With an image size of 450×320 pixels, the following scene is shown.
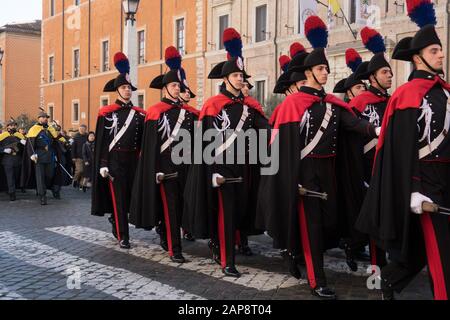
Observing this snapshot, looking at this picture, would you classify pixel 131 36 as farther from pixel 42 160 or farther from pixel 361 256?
pixel 361 256

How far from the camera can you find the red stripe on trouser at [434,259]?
4.61m

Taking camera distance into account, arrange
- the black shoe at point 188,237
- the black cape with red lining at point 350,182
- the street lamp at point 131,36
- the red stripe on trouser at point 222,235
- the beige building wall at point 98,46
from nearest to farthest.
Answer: the black cape with red lining at point 350,182 → the red stripe on trouser at point 222,235 → the black shoe at point 188,237 → the street lamp at point 131,36 → the beige building wall at point 98,46

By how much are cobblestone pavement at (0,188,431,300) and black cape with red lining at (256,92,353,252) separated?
0.56 metres

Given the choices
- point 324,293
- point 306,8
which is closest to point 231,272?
point 324,293

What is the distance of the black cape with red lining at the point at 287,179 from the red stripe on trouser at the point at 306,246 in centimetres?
5

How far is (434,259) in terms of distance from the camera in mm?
4637

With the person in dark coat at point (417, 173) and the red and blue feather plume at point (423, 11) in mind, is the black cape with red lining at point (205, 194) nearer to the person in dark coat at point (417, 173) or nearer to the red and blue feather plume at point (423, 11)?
the person in dark coat at point (417, 173)

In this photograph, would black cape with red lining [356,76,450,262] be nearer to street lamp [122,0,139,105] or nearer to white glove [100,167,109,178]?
white glove [100,167,109,178]

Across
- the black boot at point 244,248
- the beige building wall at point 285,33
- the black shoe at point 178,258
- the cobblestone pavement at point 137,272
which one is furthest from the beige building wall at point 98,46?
the black shoe at point 178,258

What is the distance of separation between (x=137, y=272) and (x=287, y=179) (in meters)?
2.09

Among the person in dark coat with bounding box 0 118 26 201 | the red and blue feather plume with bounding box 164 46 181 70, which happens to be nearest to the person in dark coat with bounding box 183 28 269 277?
the red and blue feather plume with bounding box 164 46 181 70

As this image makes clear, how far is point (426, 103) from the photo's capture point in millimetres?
4809

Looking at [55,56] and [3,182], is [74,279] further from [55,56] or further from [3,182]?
[55,56]
